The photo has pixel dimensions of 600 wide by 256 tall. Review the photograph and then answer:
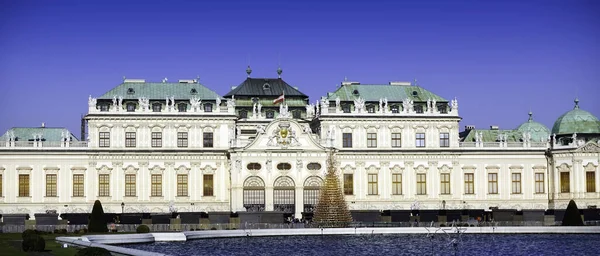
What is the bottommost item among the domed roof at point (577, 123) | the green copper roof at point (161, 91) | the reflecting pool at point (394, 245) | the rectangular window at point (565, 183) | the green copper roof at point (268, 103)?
the reflecting pool at point (394, 245)

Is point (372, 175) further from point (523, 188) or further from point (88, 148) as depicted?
point (88, 148)

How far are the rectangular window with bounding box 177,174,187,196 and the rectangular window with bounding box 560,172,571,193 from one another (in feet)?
120

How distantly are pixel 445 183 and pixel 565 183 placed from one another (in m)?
11.8

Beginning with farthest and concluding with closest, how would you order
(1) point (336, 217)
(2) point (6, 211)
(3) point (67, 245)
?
(2) point (6, 211), (1) point (336, 217), (3) point (67, 245)

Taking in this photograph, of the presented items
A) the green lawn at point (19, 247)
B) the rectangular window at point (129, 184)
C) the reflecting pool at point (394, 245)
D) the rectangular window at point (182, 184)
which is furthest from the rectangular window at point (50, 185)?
the reflecting pool at point (394, 245)

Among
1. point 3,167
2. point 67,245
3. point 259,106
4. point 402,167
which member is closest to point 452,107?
point 402,167

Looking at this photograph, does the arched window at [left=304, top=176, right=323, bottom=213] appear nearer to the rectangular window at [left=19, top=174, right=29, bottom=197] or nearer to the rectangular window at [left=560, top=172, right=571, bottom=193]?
the rectangular window at [left=560, top=172, right=571, bottom=193]

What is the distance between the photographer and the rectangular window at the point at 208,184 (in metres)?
109

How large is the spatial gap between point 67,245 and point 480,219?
137 feet

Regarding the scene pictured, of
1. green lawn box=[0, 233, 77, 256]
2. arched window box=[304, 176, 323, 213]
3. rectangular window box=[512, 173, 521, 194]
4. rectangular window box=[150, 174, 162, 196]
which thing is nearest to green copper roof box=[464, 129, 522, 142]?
rectangular window box=[512, 173, 521, 194]

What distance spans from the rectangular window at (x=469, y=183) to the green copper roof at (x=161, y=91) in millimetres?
25730

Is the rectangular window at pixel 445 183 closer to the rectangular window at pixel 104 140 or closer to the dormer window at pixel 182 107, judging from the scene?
the dormer window at pixel 182 107

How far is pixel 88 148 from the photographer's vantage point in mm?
106875

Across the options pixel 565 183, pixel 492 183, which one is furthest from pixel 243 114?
pixel 565 183
